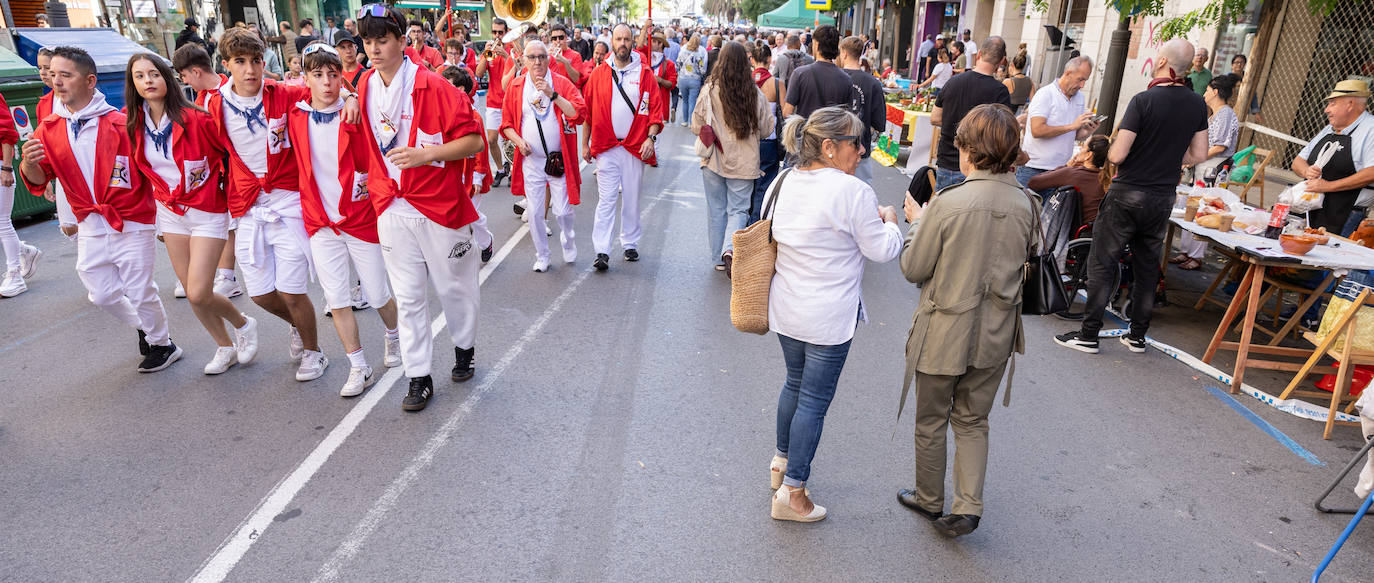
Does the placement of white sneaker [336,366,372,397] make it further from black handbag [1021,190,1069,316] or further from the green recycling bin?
the green recycling bin

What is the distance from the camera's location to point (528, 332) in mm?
5570

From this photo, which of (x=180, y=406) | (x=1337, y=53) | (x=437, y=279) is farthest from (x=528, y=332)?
(x=1337, y=53)

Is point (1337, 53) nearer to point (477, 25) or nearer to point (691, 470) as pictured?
point (691, 470)

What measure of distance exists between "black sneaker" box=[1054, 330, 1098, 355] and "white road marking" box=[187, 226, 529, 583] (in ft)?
14.2

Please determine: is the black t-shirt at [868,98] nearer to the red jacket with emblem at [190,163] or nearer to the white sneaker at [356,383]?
the white sneaker at [356,383]

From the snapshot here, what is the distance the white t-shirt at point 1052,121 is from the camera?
694 centimetres

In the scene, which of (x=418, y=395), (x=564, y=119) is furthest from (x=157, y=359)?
(x=564, y=119)

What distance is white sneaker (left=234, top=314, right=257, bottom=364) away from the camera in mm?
4926

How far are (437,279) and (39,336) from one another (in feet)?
10.3

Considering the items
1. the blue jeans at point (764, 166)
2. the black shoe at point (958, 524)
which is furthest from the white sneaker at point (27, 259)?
the black shoe at point (958, 524)

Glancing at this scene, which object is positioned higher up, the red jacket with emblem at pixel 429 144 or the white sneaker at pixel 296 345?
the red jacket with emblem at pixel 429 144

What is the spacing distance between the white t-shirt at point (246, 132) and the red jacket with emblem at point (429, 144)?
26.9 inches

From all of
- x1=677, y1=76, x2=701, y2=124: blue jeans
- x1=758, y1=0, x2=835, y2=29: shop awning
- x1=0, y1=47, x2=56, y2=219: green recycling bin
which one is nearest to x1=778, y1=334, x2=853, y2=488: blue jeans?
x1=0, y1=47, x2=56, y2=219: green recycling bin

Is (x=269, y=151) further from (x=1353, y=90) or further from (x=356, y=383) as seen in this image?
(x=1353, y=90)
